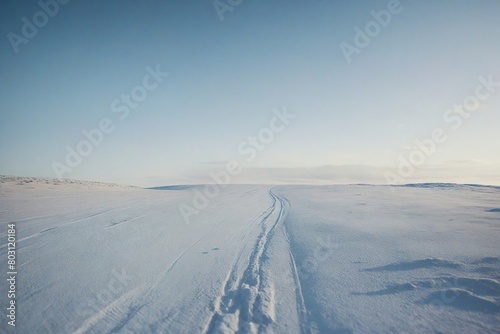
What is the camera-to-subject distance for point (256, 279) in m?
4.16

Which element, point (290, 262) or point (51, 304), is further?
point (290, 262)

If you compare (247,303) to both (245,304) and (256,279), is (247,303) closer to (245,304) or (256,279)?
(245,304)

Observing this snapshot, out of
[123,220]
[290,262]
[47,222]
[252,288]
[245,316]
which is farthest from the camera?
[123,220]

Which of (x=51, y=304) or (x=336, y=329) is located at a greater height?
(x=51, y=304)

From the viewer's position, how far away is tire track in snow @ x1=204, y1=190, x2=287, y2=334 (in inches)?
115

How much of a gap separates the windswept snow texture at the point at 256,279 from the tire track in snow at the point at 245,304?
0.06 ft

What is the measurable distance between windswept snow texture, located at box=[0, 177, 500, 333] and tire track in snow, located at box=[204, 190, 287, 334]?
0.02 m

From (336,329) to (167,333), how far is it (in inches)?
79.3

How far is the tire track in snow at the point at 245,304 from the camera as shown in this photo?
2.92 meters

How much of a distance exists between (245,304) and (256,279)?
2.61 ft

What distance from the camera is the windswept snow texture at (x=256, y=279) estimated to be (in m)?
2.98

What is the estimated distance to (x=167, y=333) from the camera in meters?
2.76

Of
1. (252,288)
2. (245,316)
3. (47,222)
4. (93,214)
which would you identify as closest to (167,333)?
(245,316)

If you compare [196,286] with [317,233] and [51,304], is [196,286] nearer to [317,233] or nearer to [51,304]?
[51,304]
